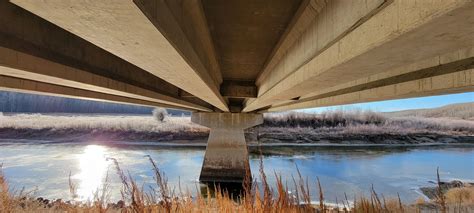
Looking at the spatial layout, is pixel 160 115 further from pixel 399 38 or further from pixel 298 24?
pixel 399 38

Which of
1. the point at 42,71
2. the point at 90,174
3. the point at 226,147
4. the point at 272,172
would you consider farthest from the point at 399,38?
the point at 90,174

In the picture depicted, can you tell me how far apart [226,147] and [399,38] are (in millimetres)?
15859

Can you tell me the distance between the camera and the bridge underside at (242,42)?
1806 millimetres

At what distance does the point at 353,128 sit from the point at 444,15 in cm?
4996

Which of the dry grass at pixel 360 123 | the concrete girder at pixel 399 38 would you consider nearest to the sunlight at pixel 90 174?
the concrete girder at pixel 399 38

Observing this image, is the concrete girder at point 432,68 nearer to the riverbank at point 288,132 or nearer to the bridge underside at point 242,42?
the bridge underside at point 242,42

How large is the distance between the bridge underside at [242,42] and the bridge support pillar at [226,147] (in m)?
10.6

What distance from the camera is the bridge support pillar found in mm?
17094

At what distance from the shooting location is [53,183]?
16453 millimetres

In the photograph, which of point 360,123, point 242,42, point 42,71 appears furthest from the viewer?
point 360,123

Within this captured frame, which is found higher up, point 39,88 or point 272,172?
point 39,88

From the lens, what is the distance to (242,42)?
545cm

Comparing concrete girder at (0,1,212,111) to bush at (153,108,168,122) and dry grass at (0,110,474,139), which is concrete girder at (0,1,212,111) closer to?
dry grass at (0,110,474,139)

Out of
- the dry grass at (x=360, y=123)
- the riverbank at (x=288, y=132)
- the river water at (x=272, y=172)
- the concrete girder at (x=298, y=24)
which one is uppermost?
the concrete girder at (x=298, y=24)
